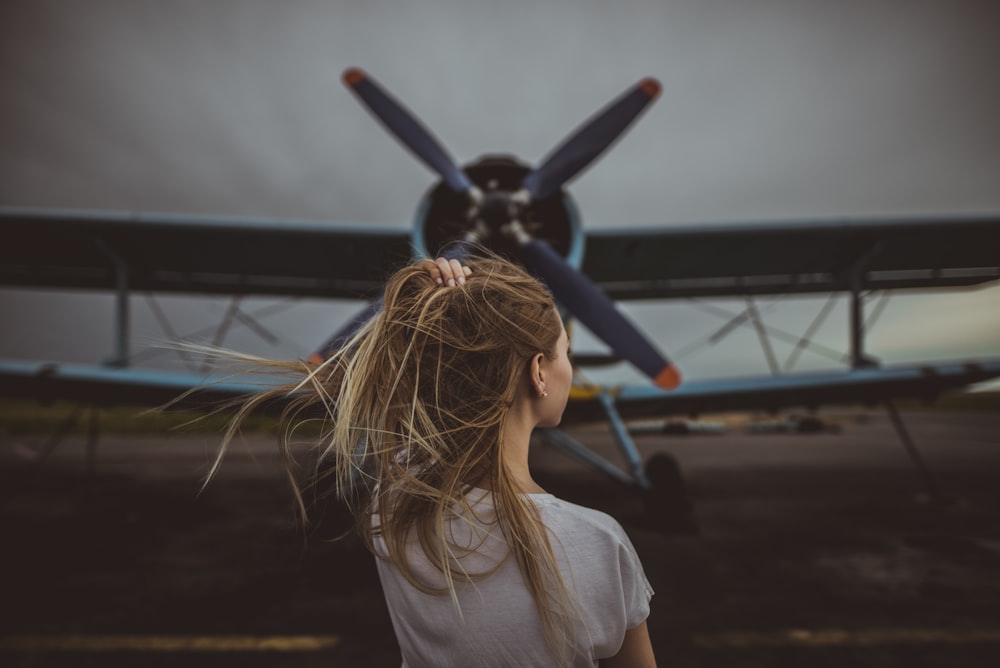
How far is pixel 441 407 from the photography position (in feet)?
2.35

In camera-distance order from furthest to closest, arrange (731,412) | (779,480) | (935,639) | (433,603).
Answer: (779,480), (731,412), (935,639), (433,603)

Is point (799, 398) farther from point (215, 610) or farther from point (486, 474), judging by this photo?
point (215, 610)

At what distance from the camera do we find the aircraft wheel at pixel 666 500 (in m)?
3.88

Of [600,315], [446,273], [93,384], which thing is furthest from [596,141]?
[93,384]

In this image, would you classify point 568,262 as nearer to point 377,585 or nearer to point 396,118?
point 396,118

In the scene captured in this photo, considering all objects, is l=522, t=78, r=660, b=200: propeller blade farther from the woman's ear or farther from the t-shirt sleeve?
the t-shirt sleeve

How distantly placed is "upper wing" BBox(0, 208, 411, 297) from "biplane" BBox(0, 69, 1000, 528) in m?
0.02

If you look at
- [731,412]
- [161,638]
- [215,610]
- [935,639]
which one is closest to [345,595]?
[215,610]

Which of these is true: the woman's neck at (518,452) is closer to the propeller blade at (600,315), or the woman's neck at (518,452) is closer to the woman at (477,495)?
the woman at (477,495)

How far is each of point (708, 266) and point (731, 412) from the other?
2.35 meters

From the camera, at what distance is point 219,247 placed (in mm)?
5730

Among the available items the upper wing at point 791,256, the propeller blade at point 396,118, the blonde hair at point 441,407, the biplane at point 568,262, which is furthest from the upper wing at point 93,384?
the upper wing at point 791,256

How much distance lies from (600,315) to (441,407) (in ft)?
8.01

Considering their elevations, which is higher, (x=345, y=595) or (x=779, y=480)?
(x=345, y=595)
